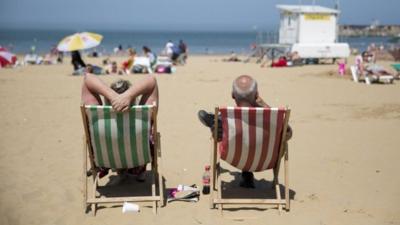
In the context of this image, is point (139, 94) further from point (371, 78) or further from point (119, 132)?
point (371, 78)

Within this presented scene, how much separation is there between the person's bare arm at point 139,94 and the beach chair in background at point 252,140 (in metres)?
0.60

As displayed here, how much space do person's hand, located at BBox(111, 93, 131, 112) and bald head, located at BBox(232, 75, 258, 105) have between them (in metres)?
0.90

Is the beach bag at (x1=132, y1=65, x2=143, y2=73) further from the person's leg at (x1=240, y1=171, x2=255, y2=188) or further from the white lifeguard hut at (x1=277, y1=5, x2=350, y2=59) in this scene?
the person's leg at (x1=240, y1=171, x2=255, y2=188)

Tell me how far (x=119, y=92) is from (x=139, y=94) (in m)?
0.28

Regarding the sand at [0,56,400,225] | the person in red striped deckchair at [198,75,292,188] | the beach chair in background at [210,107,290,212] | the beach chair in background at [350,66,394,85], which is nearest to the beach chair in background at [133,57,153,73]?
the sand at [0,56,400,225]

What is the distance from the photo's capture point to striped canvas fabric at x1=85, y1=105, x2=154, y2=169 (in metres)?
3.73

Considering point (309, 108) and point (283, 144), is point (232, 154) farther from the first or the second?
point (309, 108)

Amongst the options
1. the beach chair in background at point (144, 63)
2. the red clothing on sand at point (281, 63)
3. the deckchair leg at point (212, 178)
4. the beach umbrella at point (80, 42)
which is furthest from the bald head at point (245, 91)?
the red clothing on sand at point (281, 63)

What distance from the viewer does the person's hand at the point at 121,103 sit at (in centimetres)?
370

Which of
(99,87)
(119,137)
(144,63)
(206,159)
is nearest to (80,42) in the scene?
(144,63)

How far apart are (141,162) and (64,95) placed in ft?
21.5

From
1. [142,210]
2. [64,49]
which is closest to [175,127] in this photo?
[142,210]

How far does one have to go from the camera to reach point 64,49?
13.5 m

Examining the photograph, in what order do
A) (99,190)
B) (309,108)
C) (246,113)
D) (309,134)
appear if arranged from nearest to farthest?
(246,113)
(99,190)
(309,134)
(309,108)
